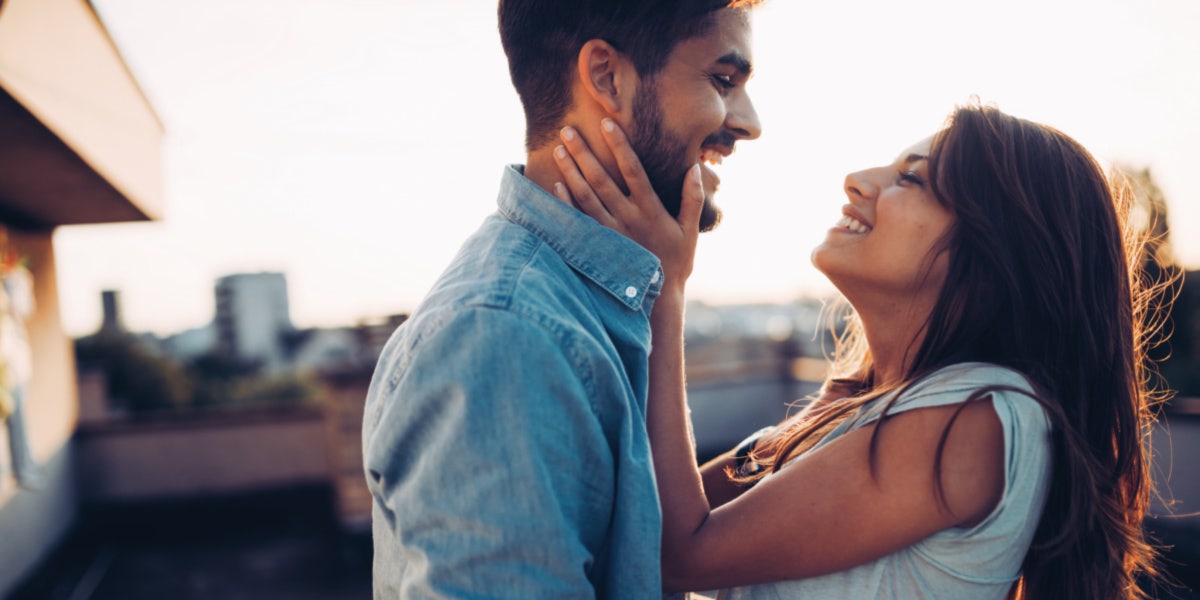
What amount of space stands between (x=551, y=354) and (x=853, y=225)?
119cm

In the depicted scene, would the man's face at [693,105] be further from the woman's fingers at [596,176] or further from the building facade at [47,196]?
the building facade at [47,196]

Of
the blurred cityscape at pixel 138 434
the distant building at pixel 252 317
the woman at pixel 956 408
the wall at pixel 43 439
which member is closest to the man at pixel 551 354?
the woman at pixel 956 408

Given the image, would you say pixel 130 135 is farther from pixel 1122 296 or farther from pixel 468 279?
pixel 1122 296

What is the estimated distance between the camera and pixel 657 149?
4.79 ft

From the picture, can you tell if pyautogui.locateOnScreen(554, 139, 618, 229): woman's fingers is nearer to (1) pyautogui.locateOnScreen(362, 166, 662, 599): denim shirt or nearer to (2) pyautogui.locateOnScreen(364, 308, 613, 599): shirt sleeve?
(1) pyautogui.locateOnScreen(362, 166, 662, 599): denim shirt

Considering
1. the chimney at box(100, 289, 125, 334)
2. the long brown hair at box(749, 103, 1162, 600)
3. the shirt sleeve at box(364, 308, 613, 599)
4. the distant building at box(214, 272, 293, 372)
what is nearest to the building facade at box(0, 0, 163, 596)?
the shirt sleeve at box(364, 308, 613, 599)

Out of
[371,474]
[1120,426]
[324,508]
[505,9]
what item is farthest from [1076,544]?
[324,508]

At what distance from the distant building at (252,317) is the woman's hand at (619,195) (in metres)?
42.3

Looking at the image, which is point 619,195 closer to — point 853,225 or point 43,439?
point 853,225

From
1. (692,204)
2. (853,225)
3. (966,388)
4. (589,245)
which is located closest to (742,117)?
(692,204)

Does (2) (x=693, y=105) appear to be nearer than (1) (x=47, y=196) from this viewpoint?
Yes

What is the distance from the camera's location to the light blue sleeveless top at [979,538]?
1409 mm

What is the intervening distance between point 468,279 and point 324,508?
9.05m

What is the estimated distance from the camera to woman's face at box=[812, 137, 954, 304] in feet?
5.81
